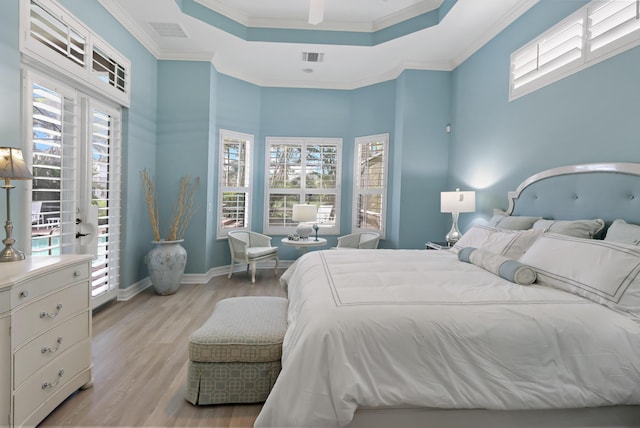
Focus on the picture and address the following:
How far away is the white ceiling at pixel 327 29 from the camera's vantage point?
3586 millimetres

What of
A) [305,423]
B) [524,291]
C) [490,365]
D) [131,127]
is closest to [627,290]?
[524,291]

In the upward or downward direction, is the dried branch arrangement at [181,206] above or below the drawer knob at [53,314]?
above

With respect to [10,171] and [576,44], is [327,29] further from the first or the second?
[10,171]

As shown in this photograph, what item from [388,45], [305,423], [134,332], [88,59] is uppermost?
[388,45]

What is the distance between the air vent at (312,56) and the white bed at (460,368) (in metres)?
3.91

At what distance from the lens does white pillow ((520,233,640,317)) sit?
5.26 feet

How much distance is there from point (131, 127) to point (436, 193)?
13.0 ft

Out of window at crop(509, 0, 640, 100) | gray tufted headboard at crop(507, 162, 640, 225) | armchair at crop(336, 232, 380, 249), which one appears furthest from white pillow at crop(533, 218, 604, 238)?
armchair at crop(336, 232, 380, 249)

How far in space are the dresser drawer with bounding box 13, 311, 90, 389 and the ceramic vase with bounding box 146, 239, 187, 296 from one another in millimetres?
1932

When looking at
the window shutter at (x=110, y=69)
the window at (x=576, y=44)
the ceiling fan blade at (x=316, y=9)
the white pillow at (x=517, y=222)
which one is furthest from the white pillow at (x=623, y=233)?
the window shutter at (x=110, y=69)

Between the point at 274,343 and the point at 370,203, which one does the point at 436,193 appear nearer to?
the point at 370,203

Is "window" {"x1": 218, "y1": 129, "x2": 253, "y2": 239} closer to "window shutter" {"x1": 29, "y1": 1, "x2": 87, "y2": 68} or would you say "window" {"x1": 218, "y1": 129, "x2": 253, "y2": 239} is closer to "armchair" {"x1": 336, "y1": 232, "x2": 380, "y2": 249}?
"armchair" {"x1": 336, "y1": 232, "x2": 380, "y2": 249}

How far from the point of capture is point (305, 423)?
141 centimetres

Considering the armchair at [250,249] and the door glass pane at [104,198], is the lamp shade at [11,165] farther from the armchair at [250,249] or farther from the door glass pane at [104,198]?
the armchair at [250,249]
